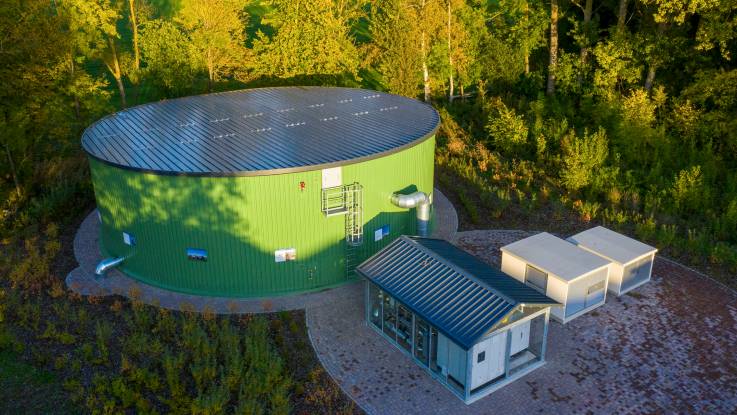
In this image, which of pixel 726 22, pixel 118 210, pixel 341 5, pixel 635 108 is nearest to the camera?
pixel 118 210

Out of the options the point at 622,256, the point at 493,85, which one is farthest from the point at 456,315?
the point at 493,85

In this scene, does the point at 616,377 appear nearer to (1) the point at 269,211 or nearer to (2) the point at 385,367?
(2) the point at 385,367

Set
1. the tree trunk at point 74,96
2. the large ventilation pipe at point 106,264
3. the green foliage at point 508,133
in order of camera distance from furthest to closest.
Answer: the green foliage at point 508,133, the tree trunk at point 74,96, the large ventilation pipe at point 106,264

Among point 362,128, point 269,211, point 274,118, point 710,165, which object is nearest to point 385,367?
point 269,211

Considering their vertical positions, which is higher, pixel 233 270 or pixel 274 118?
pixel 274 118

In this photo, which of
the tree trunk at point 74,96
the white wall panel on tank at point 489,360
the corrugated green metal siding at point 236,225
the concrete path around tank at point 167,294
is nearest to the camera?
the white wall panel on tank at point 489,360

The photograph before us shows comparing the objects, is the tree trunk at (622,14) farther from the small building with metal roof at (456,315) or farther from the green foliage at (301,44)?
the small building with metal roof at (456,315)

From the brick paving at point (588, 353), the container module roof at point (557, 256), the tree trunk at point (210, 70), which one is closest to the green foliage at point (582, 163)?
the brick paving at point (588, 353)
